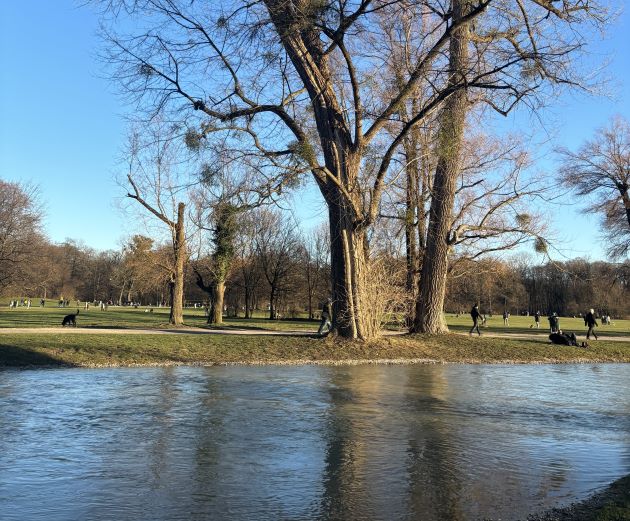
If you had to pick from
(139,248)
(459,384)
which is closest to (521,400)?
(459,384)

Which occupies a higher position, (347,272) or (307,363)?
(347,272)

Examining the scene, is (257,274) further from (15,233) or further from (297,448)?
(297,448)

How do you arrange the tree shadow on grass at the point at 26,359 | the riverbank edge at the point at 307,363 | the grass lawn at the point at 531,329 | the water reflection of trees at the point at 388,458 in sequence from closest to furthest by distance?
the water reflection of trees at the point at 388,458
the tree shadow on grass at the point at 26,359
the riverbank edge at the point at 307,363
the grass lawn at the point at 531,329

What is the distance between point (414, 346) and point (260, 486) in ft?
48.1

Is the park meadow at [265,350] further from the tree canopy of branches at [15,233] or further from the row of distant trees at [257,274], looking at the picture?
the tree canopy of branches at [15,233]

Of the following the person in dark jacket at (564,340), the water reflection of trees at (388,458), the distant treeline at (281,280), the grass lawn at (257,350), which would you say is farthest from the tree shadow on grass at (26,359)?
the person in dark jacket at (564,340)

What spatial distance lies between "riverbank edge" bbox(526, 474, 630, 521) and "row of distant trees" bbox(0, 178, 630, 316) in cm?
1347

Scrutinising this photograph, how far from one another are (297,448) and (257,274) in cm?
4935

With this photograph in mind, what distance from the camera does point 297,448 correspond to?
709 centimetres

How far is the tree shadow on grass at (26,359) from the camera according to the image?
1453 cm

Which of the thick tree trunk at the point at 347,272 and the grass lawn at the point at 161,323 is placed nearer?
the thick tree trunk at the point at 347,272

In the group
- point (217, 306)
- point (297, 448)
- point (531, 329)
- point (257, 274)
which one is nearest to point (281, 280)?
point (257, 274)

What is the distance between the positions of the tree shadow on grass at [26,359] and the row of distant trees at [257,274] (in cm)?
628

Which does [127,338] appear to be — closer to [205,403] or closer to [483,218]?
[205,403]
